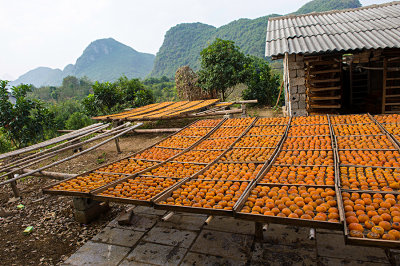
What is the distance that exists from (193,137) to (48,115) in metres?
7.28

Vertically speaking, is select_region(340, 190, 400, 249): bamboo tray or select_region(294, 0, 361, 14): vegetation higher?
select_region(294, 0, 361, 14): vegetation

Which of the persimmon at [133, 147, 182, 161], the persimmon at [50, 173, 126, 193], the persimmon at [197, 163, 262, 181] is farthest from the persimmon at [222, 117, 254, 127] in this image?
the persimmon at [50, 173, 126, 193]

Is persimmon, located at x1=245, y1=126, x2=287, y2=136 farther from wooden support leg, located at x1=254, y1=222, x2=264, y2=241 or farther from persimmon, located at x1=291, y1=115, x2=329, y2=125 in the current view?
wooden support leg, located at x1=254, y1=222, x2=264, y2=241

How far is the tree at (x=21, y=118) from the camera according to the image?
8.80m

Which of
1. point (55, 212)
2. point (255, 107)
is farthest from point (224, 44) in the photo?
point (55, 212)

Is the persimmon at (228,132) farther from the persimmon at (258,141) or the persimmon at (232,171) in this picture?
the persimmon at (232,171)

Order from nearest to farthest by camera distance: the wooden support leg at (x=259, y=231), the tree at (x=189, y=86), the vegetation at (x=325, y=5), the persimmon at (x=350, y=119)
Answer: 1. the wooden support leg at (x=259, y=231)
2. the persimmon at (x=350, y=119)
3. the tree at (x=189, y=86)
4. the vegetation at (x=325, y=5)

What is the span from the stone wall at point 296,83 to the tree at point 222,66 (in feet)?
19.1

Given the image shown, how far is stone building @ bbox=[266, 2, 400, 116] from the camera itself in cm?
650

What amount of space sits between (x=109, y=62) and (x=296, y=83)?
89715mm

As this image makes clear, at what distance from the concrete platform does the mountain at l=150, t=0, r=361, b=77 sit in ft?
102

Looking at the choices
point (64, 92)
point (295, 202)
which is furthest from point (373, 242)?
point (64, 92)

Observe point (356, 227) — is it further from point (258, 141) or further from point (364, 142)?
point (258, 141)

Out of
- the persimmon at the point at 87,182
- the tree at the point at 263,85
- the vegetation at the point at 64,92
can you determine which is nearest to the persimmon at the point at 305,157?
the persimmon at the point at 87,182
